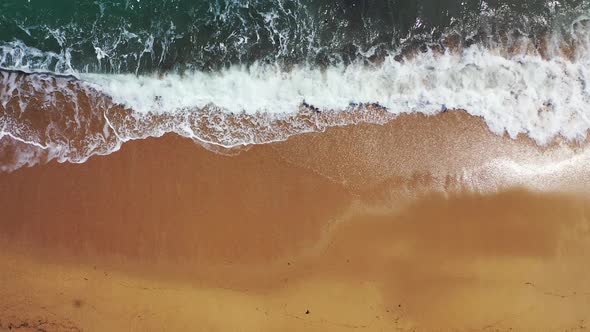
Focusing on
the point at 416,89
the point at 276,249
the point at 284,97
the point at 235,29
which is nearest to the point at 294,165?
the point at 284,97

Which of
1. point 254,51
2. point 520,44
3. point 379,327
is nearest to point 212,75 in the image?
point 254,51

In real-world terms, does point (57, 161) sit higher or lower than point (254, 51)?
lower

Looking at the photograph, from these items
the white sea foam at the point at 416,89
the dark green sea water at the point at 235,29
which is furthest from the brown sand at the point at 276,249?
the dark green sea water at the point at 235,29

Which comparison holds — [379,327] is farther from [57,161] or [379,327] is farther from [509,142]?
[57,161]

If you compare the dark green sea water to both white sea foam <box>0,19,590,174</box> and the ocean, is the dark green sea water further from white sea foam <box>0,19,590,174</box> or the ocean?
white sea foam <box>0,19,590,174</box>

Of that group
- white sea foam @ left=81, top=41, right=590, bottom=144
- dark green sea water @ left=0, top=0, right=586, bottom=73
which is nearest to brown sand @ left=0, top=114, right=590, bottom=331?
white sea foam @ left=81, top=41, right=590, bottom=144

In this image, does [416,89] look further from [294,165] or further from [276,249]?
[276,249]
